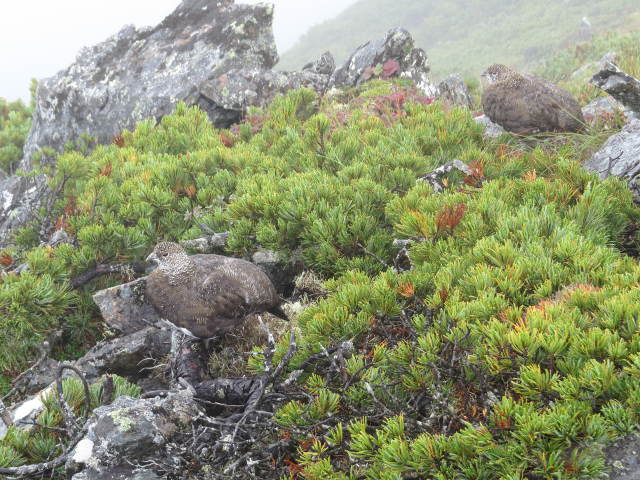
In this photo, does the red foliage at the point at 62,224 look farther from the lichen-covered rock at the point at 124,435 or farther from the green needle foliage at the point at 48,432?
the lichen-covered rock at the point at 124,435

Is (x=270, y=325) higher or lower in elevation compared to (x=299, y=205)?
lower

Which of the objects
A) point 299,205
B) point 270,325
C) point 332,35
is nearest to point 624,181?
point 299,205

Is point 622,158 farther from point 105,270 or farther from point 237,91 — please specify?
point 237,91

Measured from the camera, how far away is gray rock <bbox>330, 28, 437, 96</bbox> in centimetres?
1116

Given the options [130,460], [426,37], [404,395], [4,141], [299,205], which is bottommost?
[426,37]

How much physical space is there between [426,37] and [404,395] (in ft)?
198

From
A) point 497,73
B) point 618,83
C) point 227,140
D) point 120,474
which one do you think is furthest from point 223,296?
point 497,73

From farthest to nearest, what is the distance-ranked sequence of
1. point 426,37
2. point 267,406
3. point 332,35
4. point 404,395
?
1. point 332,35
2. point 426,37
3. point 267,406
4. point 404,395

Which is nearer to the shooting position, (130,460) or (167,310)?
(130,460)

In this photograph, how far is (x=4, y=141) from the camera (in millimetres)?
11680

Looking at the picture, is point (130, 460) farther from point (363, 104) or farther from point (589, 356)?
point (363, 104)

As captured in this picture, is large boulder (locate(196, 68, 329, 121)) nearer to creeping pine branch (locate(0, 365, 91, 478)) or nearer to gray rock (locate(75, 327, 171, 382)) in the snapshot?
gray rock (locate(75, 327, 171, 382))

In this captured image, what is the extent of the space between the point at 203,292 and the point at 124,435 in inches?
60.0

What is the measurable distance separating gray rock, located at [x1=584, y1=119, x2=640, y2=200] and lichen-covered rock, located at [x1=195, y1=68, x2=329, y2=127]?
6.01 m
